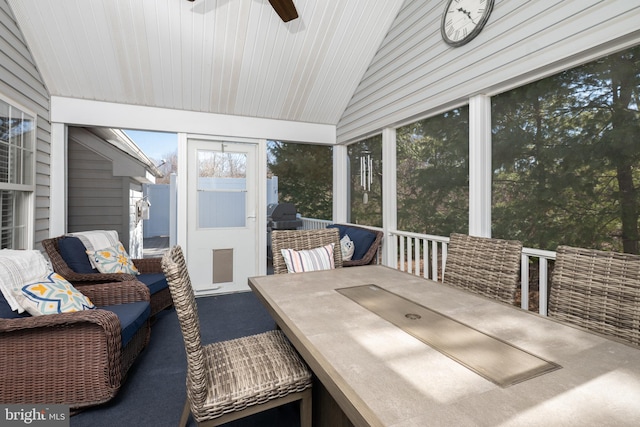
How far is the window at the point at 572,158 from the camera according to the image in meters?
1.78

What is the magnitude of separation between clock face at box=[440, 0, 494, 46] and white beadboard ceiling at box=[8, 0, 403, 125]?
951 mm

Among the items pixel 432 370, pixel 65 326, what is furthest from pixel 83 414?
pixel 432 370

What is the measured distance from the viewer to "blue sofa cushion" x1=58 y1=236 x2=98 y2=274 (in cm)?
274

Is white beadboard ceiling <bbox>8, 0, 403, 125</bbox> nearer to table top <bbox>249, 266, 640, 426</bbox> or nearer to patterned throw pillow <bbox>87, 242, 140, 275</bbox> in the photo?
patterned throw pillow <bbox>87, 242, 140, 275</bbox>

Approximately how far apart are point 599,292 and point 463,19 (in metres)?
2.33

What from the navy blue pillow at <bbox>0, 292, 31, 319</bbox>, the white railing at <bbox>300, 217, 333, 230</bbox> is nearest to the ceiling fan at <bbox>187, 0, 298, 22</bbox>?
the navy blue pillow at <bbox>0, 292, 31, 319</bbox>

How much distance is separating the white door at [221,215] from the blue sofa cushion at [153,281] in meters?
0.84

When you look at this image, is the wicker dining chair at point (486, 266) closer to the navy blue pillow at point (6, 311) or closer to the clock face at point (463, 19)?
the clock face at point (463, 19)

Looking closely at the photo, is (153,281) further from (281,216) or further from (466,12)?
(466,12)

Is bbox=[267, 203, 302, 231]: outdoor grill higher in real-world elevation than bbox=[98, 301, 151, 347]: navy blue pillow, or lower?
higher

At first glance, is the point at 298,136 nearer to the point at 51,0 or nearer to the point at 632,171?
the point at 51,0

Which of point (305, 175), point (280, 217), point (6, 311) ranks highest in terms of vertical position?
point (305, 175)

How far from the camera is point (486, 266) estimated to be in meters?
1.83

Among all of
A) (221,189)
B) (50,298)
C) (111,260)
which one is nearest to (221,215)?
(221,189)
